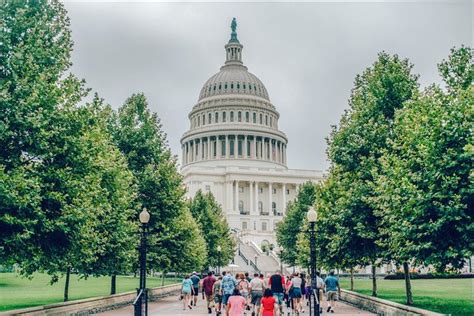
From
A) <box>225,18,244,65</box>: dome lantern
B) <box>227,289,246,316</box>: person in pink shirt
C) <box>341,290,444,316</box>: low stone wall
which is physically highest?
<box>225,18,244,65</box>: dome lantern

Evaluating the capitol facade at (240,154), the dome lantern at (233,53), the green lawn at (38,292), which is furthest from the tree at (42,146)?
the dome lantern at (233,53)

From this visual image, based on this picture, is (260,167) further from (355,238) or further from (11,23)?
(11,23)

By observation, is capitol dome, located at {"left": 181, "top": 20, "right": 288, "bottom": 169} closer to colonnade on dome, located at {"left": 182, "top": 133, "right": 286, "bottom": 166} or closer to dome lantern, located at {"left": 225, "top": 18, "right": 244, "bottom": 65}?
colonnade on dome, located at {"left": 182, "top": 133, "right": 286, "bottom": 166}

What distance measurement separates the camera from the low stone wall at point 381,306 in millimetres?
19253

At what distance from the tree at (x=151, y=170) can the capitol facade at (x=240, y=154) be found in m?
80.5

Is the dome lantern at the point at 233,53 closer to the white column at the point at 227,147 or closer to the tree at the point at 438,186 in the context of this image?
the white column at the point at 227,147

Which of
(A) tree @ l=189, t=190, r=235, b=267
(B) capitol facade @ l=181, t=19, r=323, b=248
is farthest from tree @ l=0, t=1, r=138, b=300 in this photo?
(B) capitol facade @ l=181, t=19, r=323, b=248

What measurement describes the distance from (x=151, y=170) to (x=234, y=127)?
114 meters

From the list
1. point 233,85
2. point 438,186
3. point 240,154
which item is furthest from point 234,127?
point 438,186

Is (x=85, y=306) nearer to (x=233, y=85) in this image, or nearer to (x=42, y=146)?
(x=42, y=146)

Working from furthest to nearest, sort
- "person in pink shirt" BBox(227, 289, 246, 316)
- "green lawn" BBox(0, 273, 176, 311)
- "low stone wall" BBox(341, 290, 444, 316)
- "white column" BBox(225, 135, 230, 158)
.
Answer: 1. "white column" BBox(225, 135, 230, 158)
2. "green lawn" BBox(0, 273, 176, 311)
3. "low stone wall" BBox(341, 290, 444, 316)
4. "person in pink shirt" BBox(227, 289, 246, 316)

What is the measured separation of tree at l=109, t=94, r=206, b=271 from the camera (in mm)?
34062

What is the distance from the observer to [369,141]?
2908 centimetres

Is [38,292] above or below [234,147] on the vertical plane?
below
